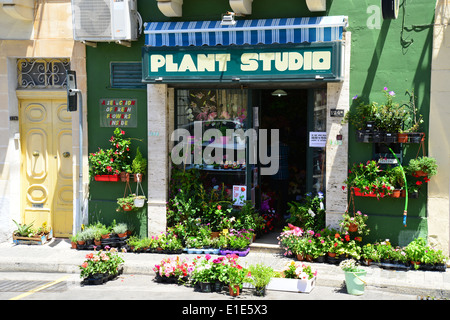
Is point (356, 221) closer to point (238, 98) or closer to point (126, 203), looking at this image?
point (238, 98)

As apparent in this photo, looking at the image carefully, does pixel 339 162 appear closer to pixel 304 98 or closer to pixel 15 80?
pixel 304 98

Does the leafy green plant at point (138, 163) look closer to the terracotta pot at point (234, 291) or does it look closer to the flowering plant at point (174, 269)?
the flowering plant at point (174, 269)

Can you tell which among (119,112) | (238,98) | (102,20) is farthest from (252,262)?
(102,20)

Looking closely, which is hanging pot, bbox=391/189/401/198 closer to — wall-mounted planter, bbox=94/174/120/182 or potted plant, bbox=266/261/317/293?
potted plant, bbox=266/261/317/293

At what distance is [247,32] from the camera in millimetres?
9500

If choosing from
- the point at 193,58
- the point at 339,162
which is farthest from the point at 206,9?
the point at 339,162

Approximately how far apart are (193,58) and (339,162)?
3.16 m

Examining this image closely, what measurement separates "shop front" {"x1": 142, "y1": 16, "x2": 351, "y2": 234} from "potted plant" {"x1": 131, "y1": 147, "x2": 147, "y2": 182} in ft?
0.52

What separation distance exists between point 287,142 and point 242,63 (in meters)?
3.42

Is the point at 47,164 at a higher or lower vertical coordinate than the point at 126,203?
higher

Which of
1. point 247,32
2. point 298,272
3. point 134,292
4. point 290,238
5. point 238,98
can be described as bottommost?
point 134,292

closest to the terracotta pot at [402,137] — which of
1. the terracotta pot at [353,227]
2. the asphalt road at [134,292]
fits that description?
the terracotta pot at [353,227]

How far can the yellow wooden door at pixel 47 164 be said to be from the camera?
1120cm

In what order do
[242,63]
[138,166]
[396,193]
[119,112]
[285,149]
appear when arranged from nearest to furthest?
1. [396,193]
2. [242,63]
3. [138,166]
4. [119,112]
5. [285,149]
